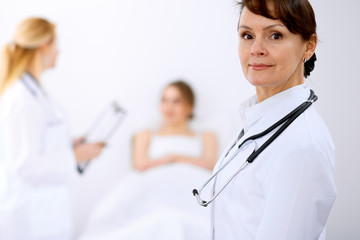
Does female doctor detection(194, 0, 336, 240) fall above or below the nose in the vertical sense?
below

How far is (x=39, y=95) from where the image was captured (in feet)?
5.98

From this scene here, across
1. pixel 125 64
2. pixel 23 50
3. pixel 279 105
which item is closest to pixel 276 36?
pixel 279 105

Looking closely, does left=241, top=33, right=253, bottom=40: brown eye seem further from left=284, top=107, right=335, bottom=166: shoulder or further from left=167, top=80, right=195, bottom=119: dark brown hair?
left=167, top=80, right=195, bottom=119: dark brown hair

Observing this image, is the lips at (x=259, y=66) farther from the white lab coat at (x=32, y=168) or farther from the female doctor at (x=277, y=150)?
the white lab coat at (x=32, y=168)

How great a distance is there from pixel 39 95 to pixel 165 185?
0.81 m

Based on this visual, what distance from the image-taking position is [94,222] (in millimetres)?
1896

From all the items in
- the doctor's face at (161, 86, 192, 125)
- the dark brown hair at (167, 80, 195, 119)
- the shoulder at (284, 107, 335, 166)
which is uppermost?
the shoulder at (284, 107, 335, 166)

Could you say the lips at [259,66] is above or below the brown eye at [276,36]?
below

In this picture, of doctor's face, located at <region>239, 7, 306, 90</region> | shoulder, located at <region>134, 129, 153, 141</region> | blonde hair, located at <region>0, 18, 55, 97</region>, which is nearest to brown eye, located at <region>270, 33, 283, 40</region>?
doctor's face, located at <region>239, 7, 306, 90</region>

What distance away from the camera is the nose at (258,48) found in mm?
779

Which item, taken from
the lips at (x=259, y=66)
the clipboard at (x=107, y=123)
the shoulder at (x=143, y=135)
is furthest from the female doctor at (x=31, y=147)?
the lips at (x=259, y=66)

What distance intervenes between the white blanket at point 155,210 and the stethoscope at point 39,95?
529mm

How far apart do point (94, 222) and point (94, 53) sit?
1.02m

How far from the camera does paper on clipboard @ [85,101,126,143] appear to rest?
232cm
